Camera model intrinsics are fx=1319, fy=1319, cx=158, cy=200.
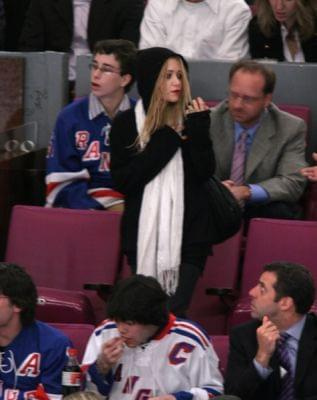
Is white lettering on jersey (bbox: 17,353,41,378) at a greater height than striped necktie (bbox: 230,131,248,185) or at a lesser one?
lesser

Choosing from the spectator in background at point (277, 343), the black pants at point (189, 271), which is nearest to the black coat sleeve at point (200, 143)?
the black pants at point (189, 271)

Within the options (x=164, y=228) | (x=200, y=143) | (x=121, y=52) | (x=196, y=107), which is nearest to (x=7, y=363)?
(x=164, y=228)

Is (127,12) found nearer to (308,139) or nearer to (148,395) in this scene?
(308,139)

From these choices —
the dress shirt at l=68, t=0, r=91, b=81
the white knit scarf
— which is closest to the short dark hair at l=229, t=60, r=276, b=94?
the white knit scarf

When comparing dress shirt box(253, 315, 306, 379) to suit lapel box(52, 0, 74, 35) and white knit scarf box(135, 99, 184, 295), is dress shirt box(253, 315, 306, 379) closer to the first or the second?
white knit scarf box(135, 99, 184, 295)

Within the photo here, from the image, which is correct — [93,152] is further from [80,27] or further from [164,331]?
[164,331]

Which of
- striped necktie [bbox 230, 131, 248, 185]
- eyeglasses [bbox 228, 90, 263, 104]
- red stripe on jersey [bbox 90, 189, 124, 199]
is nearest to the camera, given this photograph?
eyeglasses [bbox 228, 90, 263, 104]

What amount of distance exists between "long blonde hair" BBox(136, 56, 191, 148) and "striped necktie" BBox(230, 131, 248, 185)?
0.94 meters

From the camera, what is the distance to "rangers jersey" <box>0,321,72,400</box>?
5070mm

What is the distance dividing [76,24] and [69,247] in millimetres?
2036

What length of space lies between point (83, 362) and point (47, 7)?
3433 millimetres

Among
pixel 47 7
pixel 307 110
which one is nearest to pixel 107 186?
pixel 307 110

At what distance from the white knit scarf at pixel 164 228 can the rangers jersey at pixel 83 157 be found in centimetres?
108

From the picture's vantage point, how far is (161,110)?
568 cm
